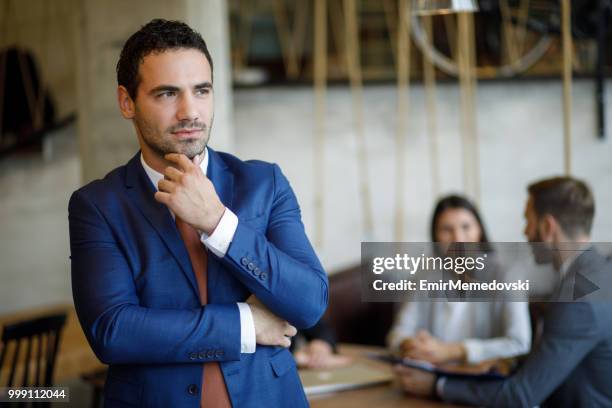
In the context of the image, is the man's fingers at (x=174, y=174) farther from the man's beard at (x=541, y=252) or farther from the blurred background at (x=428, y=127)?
the blurred background at (x=428, y=127)

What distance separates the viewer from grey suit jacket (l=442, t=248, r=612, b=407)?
173 centimetres

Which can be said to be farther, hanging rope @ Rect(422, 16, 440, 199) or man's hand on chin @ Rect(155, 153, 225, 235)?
hanging rope @ Rect(422, 16, 440, 199)

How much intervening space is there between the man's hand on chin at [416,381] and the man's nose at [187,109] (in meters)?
1.03

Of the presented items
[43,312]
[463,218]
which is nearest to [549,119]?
[463,218]

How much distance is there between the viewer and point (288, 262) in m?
1.26

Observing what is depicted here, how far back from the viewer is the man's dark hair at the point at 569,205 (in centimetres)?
189

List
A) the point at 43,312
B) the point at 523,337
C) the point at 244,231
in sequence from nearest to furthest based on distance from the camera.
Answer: the point at 244,231, the point at 523,337, the point at 43,312

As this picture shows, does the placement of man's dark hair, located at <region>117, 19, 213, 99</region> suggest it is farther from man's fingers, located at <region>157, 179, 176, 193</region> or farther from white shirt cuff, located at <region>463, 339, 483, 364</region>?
white shirt cuff, located at <region>463, 339, 483, 364</region>

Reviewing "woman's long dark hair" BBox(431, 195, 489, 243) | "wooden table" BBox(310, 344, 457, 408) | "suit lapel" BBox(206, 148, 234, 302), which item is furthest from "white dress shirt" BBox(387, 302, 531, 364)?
"suit lapel" BBox(206, 148, 234, 302)


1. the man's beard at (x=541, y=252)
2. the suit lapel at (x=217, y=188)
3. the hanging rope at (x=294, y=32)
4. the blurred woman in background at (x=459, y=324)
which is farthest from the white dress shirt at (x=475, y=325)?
the hanging rope at (x=294, y=32)

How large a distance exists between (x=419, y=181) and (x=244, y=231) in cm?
299

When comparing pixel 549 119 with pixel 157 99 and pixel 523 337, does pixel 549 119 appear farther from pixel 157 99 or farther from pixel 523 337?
pixel 157 99

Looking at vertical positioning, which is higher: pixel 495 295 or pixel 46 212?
pixel 46 212

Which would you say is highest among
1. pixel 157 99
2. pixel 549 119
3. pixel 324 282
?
pixel 549 119
